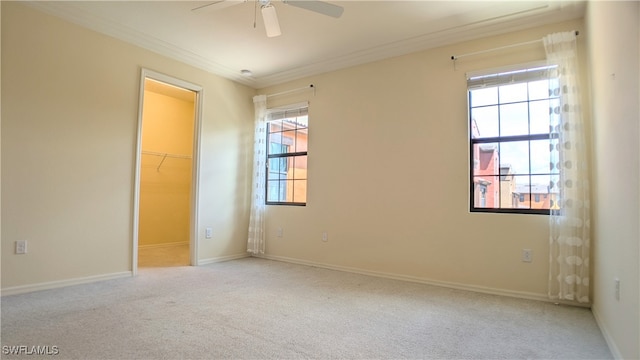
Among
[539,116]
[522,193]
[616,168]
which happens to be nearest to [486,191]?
[522,193]

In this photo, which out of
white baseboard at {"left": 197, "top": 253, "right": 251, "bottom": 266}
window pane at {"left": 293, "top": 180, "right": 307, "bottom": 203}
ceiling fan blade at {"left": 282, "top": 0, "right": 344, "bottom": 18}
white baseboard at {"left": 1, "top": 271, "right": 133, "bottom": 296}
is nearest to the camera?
ceiling fan blade at {"left": 282, "top": 0, "right": 344, "bottom": 18}

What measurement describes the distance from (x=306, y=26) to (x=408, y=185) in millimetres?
2025

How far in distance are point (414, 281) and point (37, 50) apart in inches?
173

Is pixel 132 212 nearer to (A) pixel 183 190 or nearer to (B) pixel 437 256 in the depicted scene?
(A) pixel 183 190

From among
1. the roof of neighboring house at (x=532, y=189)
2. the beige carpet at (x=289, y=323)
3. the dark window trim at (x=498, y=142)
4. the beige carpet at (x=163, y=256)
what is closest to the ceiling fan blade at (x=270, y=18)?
the dark window trim at (x=498, y=142)

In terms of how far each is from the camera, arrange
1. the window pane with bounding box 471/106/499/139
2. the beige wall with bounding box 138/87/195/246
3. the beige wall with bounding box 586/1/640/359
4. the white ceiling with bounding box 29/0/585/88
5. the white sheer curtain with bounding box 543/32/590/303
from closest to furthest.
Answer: the beige wall with bounding box 586/1/640/359, the white sheer curtain with bounding box 543/32/590/303, the white ceiling with bounding box 29/0/585/88, the window pane with bounding box 471/106/499/139, the beige wall with bounding box 138/87/195/246

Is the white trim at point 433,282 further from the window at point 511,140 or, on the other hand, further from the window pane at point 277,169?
the window pane at point 277,169

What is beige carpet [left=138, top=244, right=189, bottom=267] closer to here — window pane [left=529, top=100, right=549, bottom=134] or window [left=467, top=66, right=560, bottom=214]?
window [left=467, top=66, right=560, bottom=214]

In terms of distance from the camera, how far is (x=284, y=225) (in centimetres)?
481

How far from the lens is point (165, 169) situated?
239 inches

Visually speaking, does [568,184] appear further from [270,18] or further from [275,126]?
[275,126]

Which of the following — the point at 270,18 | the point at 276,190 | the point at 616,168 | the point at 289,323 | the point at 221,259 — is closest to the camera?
the point at 616,168

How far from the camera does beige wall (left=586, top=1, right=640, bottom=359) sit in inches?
63.2

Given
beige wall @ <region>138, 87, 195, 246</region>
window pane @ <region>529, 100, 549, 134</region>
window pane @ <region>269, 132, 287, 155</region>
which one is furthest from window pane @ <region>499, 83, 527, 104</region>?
beige wall @ <region>138, 87, 195, 246</region>
